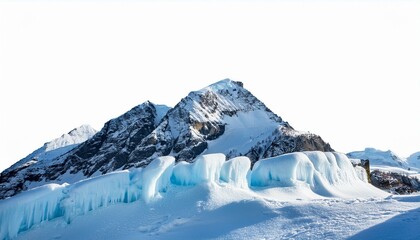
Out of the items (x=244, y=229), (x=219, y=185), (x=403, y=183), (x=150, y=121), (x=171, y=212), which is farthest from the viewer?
(x=150, y=121)

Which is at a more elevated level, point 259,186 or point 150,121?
point 150,121

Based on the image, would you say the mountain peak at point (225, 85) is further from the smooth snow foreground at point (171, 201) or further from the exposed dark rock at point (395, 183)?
the smooth snow foreground at point (171, 201)

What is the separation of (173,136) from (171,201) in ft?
437

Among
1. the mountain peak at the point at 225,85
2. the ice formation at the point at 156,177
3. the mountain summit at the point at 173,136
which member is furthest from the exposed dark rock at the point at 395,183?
the mountain peak at the point at 225,85

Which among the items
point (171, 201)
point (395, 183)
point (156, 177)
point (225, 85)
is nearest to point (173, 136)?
point (225, 85)

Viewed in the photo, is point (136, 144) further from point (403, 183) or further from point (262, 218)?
point (262, 218)

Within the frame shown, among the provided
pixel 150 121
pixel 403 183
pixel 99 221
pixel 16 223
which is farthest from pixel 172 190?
pixel 150 121

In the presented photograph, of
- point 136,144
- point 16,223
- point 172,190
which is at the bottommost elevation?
point 16,223

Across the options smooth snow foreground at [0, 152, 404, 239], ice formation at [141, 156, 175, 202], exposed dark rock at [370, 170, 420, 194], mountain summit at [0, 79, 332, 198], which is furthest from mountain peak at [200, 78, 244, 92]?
ice formation at [141, 156, 175, 202]

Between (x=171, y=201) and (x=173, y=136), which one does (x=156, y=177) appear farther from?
(x=173, y=136)

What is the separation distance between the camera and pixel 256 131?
16225cm

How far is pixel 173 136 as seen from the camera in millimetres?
160500

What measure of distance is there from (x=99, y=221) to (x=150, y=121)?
15572 centimetres

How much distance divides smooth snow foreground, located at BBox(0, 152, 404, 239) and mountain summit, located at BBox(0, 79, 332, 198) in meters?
99.2
